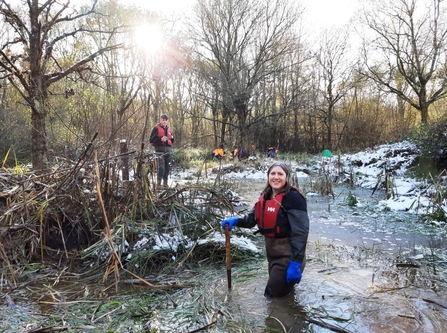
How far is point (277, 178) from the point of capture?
3197mm

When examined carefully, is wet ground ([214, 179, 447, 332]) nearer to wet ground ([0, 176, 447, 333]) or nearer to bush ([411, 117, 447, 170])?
wet ground ([0, 176, 447, 333])

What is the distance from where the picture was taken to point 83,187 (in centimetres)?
455

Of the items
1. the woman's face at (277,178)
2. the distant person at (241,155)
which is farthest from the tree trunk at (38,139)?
the distant person at (241,155)

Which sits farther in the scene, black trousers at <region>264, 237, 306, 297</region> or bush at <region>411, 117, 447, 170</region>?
bush at <region>411, 117, 447, 170</region>

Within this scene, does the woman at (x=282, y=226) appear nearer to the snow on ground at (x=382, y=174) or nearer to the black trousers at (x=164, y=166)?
the snow on ground at (x=382, y=174)

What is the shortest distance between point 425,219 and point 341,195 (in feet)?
10.1

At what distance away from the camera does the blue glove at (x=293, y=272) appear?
292 centimetres

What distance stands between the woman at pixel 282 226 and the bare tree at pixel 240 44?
17.1m

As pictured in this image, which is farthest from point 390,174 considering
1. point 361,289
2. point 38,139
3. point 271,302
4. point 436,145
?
point 38,139

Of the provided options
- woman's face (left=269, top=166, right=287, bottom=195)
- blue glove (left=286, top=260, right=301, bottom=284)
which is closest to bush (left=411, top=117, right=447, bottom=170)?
woman's face (left=269, top=166, right=287, bottom=195)

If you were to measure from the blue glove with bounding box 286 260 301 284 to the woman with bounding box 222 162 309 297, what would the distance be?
20 millimetres

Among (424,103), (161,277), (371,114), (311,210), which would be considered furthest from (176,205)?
(371,114)

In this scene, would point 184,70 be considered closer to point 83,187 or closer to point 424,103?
point 424,103

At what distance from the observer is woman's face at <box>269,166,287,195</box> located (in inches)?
126
